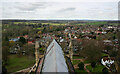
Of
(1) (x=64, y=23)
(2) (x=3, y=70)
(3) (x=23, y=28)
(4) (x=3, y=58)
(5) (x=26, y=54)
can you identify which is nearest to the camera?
(2) (x=3, y=70)

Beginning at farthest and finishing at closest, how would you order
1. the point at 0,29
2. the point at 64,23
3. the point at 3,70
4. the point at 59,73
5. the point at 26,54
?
the point at 64,23
the point at 0,29
the point at 26,54
the point at 3,70
the point at 59,73

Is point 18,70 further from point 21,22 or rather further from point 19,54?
point 21,22

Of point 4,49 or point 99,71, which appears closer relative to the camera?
point 99,71

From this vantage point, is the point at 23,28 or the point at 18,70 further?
the point at 23,28

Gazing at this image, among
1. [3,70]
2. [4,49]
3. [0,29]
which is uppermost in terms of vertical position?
[0,29]

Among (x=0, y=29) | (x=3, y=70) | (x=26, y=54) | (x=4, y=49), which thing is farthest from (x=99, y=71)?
(x=0, y=29)

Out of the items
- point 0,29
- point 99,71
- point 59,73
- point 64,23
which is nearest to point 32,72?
point 99,71

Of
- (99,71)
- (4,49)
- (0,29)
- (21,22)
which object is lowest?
(99,71)

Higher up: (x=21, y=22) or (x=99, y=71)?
(x=21, y=22)

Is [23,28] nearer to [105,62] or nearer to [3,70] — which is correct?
[3,70]
